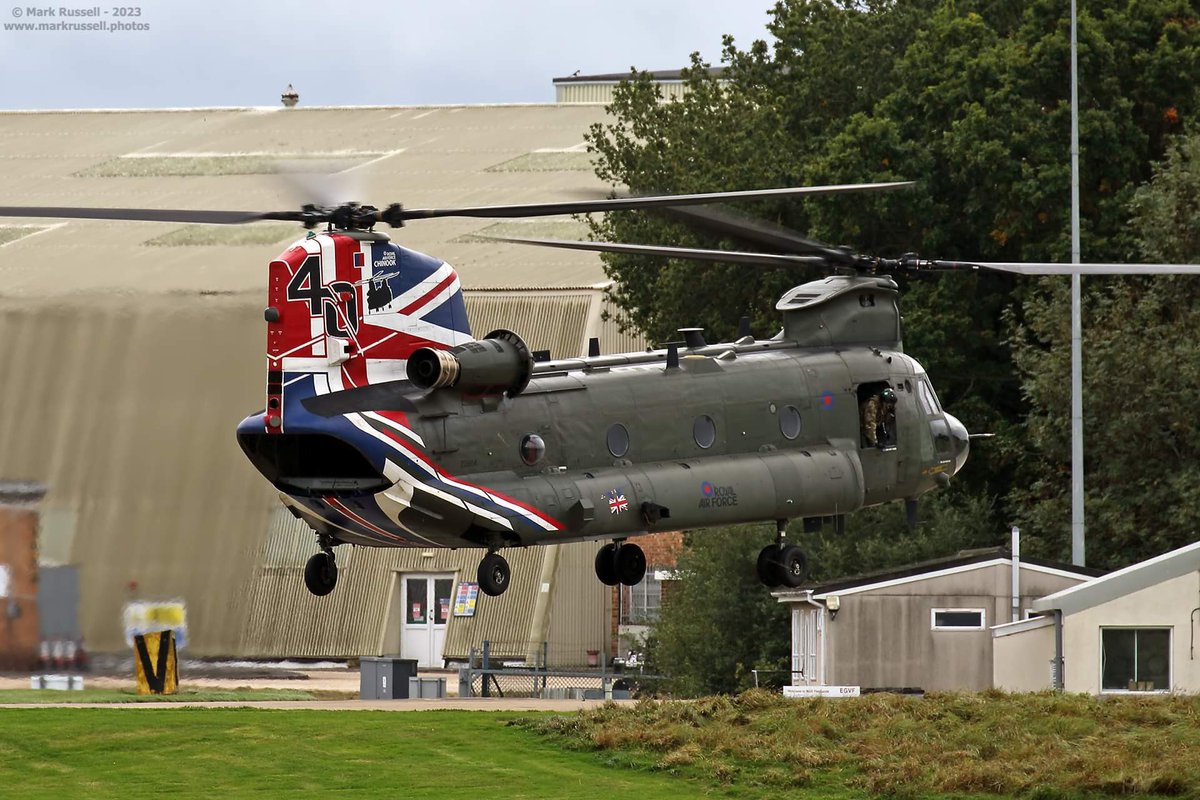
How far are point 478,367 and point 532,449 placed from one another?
5.13 feet

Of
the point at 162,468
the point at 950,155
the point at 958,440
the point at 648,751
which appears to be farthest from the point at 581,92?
the point at 958,440

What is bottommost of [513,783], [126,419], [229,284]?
[513,783]

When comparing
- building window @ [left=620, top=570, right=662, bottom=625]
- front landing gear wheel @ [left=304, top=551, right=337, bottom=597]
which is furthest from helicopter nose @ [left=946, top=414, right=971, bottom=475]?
building window @ [left=620, top=570, right=662, bottom=625]

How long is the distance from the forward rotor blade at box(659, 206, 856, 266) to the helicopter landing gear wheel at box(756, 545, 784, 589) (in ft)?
16.9

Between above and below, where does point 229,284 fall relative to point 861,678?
above

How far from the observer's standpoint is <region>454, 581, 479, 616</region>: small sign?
264ft

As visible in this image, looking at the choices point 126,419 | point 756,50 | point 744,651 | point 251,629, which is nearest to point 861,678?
point 744,651

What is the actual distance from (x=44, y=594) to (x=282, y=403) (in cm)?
2736

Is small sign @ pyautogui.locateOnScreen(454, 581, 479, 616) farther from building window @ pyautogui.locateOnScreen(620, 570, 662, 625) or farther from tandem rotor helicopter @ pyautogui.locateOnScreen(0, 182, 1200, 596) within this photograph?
tandem rotor helicopter @ pyautogui.locateOnScreen(0, 182, 1200, 596)

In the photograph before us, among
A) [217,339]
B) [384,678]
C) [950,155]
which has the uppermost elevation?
[950,155]

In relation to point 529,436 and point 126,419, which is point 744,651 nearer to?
point 126,419

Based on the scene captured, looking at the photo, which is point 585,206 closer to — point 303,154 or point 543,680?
point 543,680

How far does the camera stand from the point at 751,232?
35.3 m

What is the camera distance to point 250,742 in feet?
176
